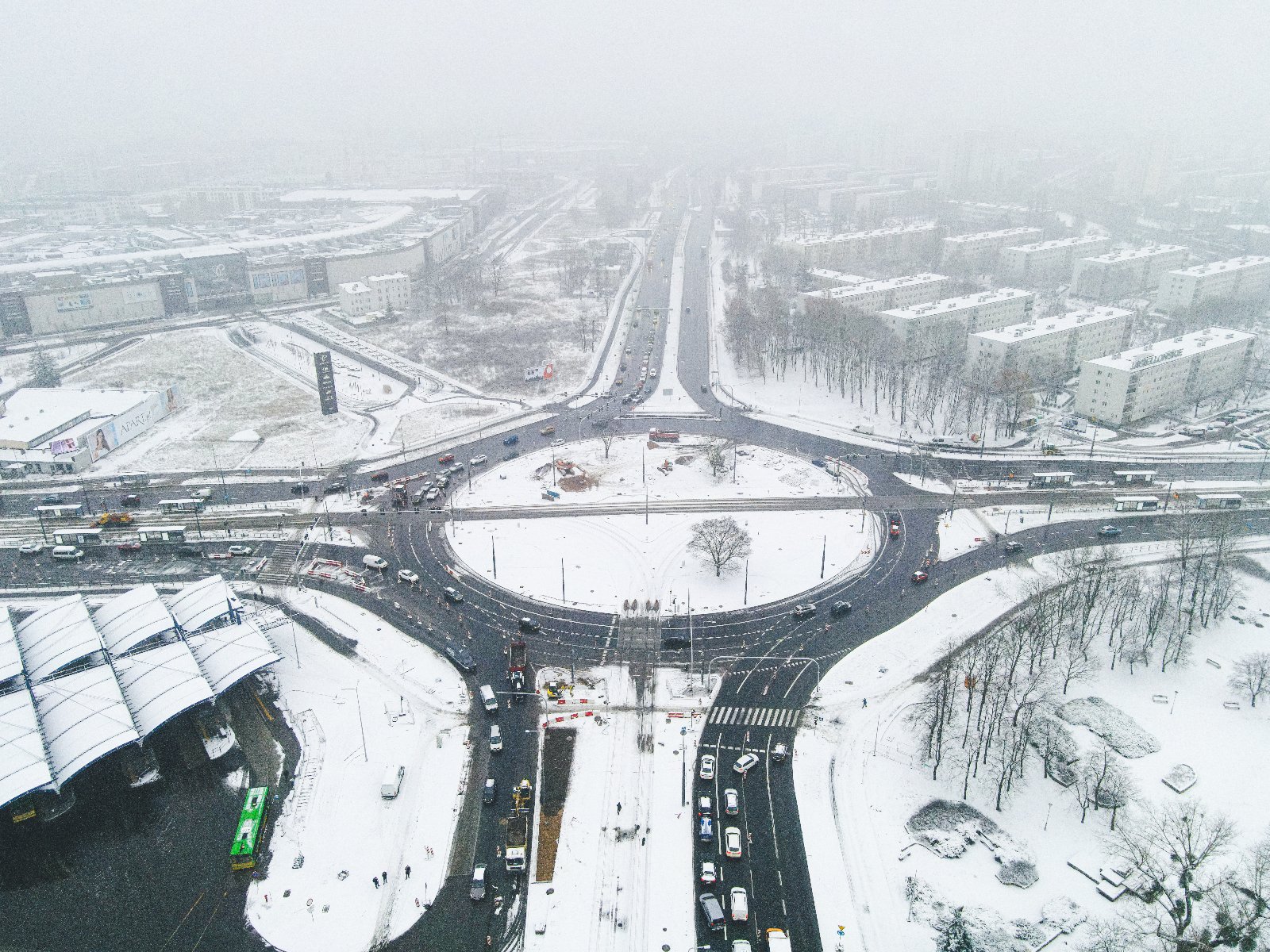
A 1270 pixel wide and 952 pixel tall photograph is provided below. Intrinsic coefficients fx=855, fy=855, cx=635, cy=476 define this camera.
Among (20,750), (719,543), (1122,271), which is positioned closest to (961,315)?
(1122,271)

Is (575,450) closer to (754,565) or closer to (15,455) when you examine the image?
(754,565)

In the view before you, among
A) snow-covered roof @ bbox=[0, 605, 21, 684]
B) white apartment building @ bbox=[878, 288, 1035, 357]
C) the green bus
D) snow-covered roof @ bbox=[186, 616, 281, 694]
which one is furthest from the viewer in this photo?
white apartment building @ bbox=[878, 288, 1035, 357]

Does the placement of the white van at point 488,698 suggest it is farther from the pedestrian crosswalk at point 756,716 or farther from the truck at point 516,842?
the pedestrian crosswalk at point 756,716

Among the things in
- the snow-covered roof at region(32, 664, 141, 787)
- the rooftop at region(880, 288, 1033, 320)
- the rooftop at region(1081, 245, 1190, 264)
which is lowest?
the snow-covered roof at region(32, 664, 141, 787)

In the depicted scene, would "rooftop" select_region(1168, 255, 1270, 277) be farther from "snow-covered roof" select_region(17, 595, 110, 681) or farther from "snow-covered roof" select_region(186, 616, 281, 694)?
"snow-covered roof" select_region(17, 595, 110, 681)

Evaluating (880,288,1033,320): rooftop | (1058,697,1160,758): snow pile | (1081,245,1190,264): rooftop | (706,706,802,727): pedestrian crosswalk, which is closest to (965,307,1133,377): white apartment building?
(880,288,1033,320): rooftop

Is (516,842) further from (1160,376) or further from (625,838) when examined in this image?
(1160,376)
